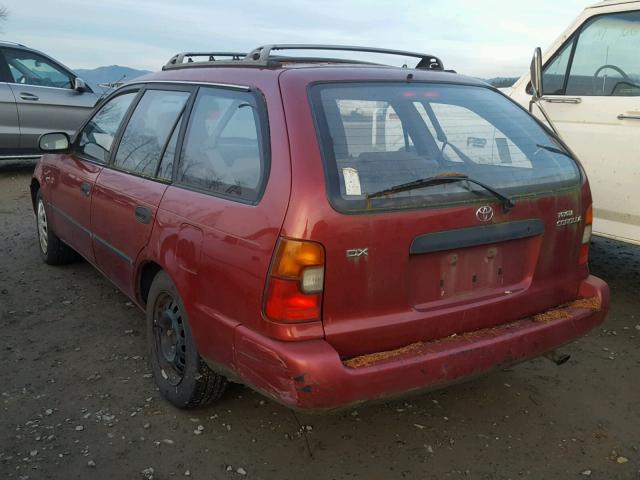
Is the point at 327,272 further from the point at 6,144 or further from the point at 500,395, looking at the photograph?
the point at 6,144

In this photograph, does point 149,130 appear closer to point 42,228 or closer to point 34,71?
point 42,228

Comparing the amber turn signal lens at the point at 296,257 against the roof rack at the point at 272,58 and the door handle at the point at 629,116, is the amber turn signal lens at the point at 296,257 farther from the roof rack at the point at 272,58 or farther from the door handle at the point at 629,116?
the door handle at the point at 629,116

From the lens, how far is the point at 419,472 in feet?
8.70

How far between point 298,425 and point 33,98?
7753mm

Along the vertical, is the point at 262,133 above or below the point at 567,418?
above

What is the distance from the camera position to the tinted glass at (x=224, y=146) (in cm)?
257

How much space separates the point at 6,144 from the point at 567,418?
8360 mm

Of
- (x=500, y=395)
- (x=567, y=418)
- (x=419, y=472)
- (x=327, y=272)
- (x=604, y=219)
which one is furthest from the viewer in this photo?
(x=604, y=219)

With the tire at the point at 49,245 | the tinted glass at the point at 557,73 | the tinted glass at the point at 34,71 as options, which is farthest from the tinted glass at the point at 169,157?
the tinted glass at the point at 34,71

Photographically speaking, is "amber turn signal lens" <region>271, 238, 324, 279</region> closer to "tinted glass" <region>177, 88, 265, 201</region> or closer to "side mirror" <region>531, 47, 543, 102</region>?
"tinted glass" <region>177, 88, 265, 201</region>

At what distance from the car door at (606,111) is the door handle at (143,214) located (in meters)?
3.02

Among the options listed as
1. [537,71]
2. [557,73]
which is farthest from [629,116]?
[557,73]

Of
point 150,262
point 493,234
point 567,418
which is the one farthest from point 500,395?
point 150,262

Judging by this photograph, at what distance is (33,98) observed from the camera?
8992mm
